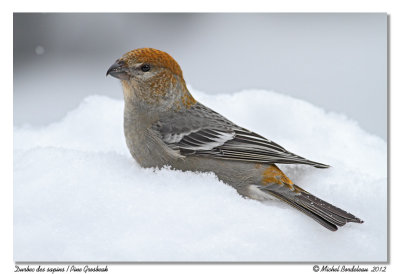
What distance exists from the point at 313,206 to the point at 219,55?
317 centimetres

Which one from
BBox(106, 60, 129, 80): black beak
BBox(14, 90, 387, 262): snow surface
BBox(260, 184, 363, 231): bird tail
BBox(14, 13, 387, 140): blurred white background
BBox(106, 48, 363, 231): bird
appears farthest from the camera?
BBox(14, 13, 387, 140): blurred white background

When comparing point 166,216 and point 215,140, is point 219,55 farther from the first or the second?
point 166,216

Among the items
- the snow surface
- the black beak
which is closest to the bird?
the black beak

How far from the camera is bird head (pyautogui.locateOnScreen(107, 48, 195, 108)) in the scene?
142 inches

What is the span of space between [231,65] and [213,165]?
2.61 m

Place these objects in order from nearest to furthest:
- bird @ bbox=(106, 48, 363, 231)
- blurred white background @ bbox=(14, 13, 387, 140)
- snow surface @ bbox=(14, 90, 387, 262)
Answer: snow surface @ bbox=(14, 90, 387, 262) → bird @ bbox=(106, 48, 363, 231) → blurred white background @ bbox=(14, 13, 387, 140)

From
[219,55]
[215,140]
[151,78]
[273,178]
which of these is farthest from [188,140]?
[219,55]

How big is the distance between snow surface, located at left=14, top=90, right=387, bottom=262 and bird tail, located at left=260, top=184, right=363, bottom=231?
0.20 ft

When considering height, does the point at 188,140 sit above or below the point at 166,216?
above

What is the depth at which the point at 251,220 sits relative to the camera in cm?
302

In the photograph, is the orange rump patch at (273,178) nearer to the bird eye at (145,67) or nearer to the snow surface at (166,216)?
the snow surface at (166,216)

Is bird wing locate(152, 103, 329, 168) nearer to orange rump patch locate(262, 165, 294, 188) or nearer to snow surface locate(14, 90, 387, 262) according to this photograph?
orange rump patch locate(262, 165, 294, 188)

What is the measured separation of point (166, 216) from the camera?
301 centimetres

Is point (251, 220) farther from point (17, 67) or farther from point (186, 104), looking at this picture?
point (17, 67)
